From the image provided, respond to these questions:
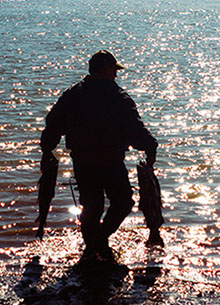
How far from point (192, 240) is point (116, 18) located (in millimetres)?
30877

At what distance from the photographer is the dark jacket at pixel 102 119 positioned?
17.3ft

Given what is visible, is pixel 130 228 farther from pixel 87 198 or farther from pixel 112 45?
pixel 112 45

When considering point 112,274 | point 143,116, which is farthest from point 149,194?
point 143,116

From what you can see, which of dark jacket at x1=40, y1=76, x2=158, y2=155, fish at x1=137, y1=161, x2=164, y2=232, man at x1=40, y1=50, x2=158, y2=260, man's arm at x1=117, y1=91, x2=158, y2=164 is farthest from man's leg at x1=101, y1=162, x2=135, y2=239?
man's arm at x1=117, y1=91, x2=158, y2=164

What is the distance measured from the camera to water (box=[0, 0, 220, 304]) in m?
6.30

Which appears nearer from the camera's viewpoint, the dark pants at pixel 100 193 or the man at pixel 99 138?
the man at pixel 99 138

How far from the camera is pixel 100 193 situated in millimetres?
5598

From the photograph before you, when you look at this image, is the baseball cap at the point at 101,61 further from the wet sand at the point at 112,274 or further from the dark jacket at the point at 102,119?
the wet sand at the point at 112,274

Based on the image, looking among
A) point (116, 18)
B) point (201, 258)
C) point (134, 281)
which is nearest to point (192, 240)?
point (201, 258)

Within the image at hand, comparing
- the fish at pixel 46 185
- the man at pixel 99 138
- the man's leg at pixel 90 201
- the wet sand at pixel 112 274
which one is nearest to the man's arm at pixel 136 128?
the man at pixel 99 138

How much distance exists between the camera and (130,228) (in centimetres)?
657

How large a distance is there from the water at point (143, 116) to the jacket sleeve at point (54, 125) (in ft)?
3.92

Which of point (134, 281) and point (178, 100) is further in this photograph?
point (178, 100)

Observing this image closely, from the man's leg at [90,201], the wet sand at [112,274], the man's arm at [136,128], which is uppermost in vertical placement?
the man's arm at [136,128]
